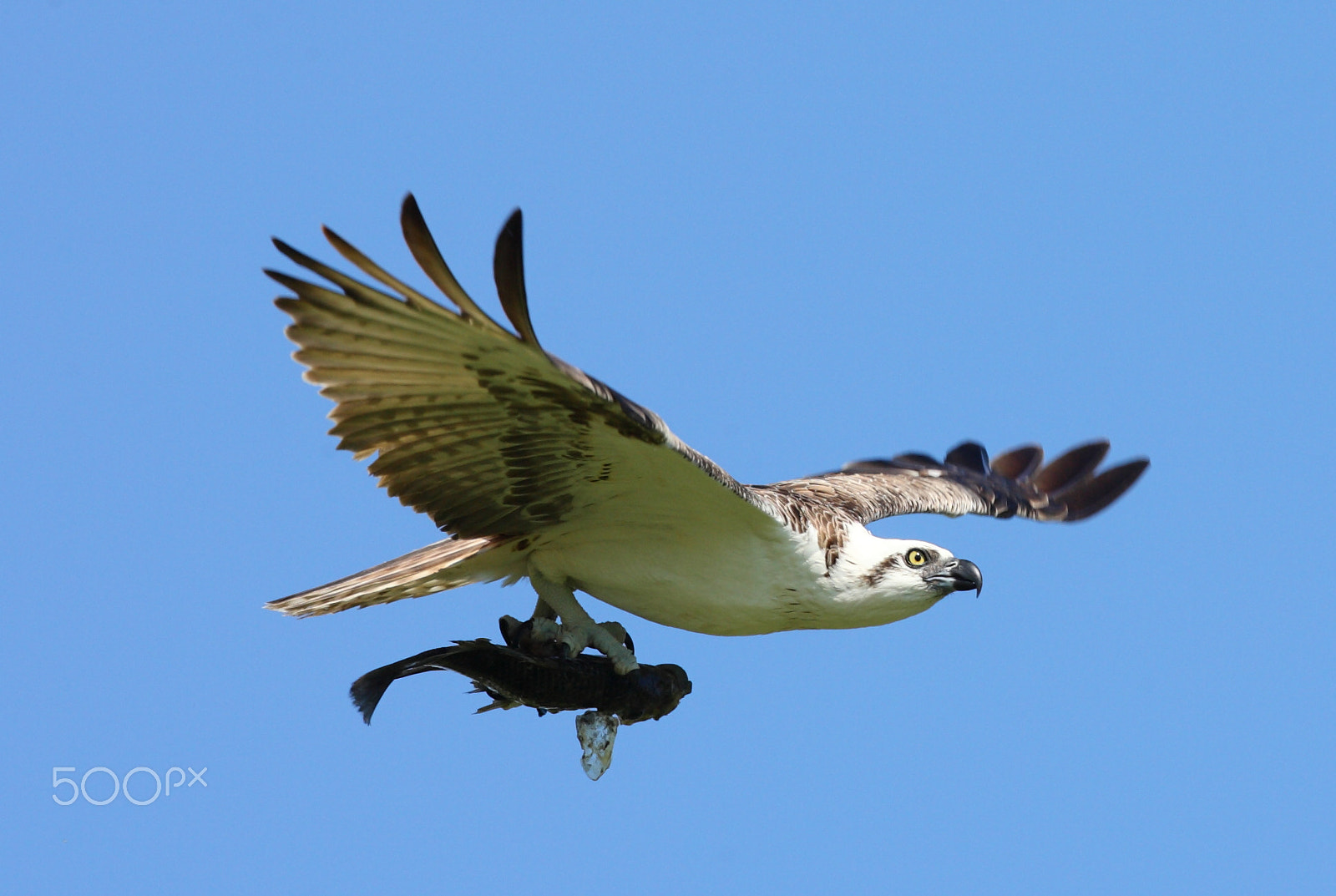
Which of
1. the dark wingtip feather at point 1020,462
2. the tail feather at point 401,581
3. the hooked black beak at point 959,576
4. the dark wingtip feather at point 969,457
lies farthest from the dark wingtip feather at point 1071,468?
the tail feather at point 401,581

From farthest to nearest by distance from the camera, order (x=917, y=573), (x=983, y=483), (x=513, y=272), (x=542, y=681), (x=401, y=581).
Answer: (x=983, y=483) < (x=917, y=573) < (x=542, y=681) < (x=401, y=581) < (x=513, y=272)

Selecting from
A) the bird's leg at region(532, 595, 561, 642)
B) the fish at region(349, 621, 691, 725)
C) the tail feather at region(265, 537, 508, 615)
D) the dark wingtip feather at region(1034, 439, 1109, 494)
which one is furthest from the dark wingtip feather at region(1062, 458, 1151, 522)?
the tail feather at region(265, 537, 508, 615)

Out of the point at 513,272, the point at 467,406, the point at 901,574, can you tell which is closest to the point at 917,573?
the point at 901,574

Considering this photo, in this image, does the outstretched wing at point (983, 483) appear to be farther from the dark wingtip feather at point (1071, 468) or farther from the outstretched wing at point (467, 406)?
the outstretched wing at point (467, 406)

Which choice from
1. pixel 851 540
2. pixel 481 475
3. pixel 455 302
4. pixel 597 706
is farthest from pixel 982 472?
pixel 455 302

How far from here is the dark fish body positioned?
7457mm

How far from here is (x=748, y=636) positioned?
26.0 feet

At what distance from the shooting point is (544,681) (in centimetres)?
757

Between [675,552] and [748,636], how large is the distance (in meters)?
0.79

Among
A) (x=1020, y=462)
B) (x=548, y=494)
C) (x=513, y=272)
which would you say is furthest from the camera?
(x=1020, y=462)

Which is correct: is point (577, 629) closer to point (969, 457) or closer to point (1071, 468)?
point (969, 457)

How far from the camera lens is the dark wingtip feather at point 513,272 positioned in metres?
5.59

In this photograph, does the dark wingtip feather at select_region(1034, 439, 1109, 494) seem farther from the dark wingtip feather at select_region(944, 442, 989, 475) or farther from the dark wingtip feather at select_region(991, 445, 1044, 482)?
the dark wingtip feather at select_region(944, 442, 989, 475)

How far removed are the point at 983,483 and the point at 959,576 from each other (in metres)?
3.25
